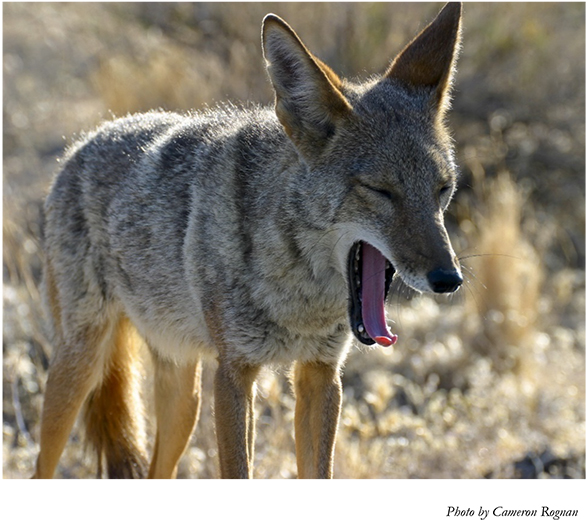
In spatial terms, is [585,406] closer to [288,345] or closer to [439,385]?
[439,385]

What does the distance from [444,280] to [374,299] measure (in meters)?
0.39

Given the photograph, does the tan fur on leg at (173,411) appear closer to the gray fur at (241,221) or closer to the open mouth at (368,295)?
the gray fur at (241,221)

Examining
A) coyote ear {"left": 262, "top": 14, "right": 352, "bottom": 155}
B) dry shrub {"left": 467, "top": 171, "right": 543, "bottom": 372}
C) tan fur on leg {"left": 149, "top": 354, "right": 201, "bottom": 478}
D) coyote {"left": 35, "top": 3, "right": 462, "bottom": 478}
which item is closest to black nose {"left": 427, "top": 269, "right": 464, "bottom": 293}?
coyote {"left": 35, "top": 3, "right": 462, "bottom": 478}

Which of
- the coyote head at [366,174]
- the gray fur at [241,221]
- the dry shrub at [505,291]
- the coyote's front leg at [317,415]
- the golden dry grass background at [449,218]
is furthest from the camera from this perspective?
the dry shrub at [505,291]

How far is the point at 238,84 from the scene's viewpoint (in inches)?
395

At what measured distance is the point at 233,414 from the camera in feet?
11.3

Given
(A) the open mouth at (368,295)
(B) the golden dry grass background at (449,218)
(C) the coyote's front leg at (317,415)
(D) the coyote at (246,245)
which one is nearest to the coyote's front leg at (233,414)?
(D) the coyote at (246,245)

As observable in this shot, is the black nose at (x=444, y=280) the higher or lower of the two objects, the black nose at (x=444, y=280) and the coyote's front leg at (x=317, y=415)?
the higher

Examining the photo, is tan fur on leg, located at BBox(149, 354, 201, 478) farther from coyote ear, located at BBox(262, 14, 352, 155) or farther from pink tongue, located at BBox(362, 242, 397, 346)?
coyote ear, located at BBox(262, 14, 352, 155)

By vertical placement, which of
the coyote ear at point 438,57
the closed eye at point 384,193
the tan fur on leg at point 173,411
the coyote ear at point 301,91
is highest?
the coyote ear at point 438,57

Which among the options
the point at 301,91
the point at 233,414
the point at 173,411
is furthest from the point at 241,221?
the point at 173,411

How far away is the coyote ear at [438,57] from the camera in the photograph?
3.53 meters

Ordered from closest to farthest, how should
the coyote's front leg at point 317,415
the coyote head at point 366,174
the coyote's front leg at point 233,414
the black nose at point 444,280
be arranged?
the black nose at point 444,280 < the coyote head at point 366,174 < the coyote's front leg at point 233,414 < the coyote's front leg at point 317,415

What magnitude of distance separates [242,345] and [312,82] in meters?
1.07
